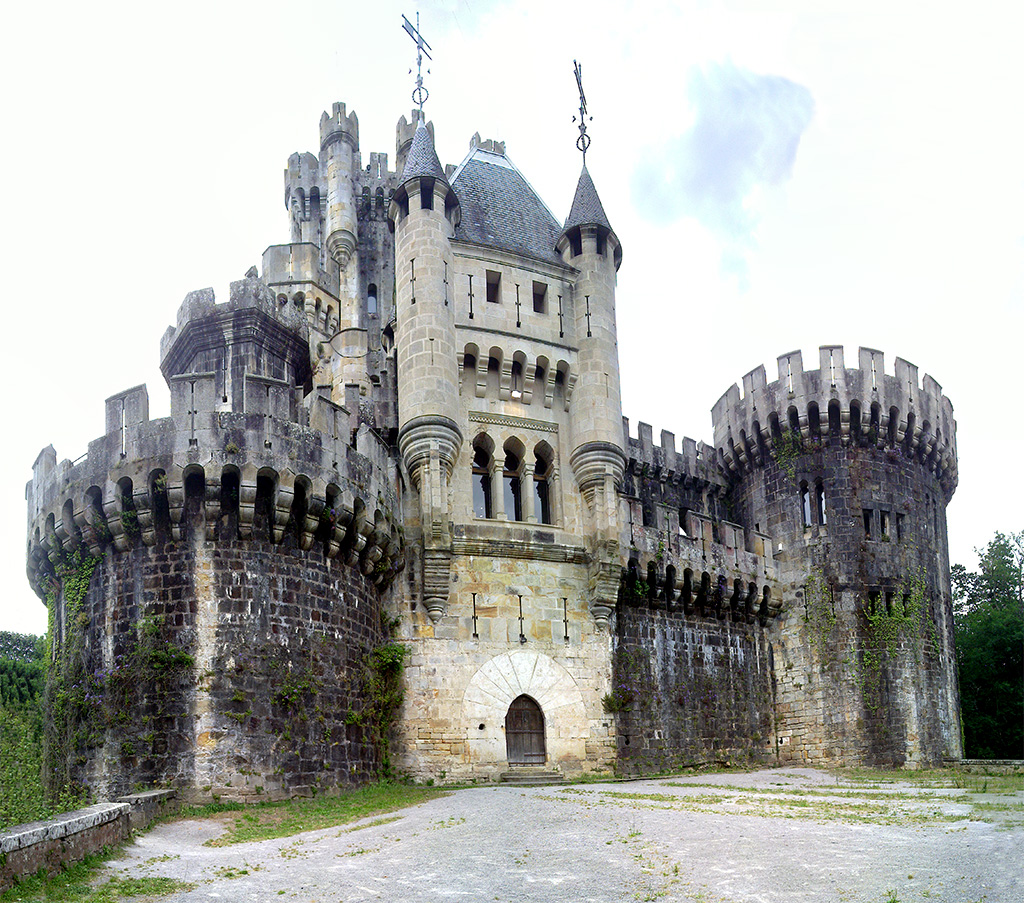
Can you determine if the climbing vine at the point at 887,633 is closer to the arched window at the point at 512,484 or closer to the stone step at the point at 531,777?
the stone step at the point at 531,777

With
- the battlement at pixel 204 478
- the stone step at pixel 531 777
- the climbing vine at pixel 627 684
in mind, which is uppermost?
the battlement at pixel 204 478

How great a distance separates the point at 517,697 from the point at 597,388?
904cm

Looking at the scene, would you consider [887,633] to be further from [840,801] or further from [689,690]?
[840,801]

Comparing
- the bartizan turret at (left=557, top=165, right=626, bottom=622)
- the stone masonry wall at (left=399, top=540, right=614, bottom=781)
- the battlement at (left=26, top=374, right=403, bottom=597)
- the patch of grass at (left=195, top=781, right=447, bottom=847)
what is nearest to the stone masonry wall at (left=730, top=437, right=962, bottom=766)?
the bartizan turret at (left=557, top=165, right=626, bottom=622)

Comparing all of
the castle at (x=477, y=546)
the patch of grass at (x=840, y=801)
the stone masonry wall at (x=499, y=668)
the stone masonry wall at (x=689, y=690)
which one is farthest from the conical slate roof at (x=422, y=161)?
the patch of grass at (x=840, y=801)

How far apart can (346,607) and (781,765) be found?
15.8m

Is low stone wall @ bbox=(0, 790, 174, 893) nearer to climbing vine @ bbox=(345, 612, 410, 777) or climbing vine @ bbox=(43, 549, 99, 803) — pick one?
climbing vine @ bbox=(43, 549, 99, 803)

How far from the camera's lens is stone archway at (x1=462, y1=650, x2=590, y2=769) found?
94.4 ft

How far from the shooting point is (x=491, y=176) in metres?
36.4

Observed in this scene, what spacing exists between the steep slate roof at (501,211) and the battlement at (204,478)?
33.5ft

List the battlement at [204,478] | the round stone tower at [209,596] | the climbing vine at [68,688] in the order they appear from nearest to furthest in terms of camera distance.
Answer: the round stone tower at [209,596]
the climbing vine at [68,688]
the battlement at [204,478]

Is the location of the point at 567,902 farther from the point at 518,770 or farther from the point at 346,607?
the point at 518,770

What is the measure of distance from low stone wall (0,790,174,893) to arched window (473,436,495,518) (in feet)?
47.2

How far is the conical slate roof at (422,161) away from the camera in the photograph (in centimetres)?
3225
